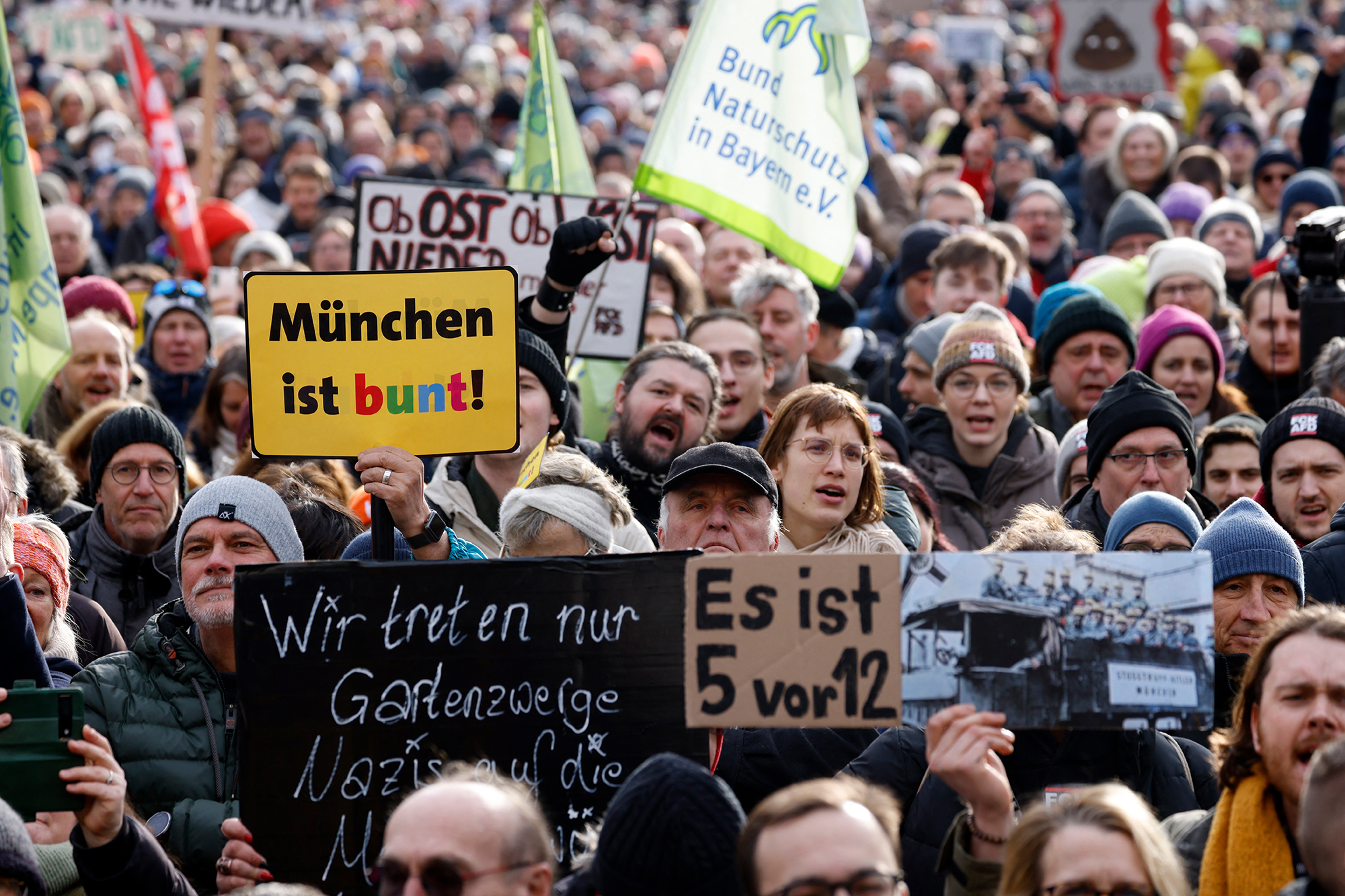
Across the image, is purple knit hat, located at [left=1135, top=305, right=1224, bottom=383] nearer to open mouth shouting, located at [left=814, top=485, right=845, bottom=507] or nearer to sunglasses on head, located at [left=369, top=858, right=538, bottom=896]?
open mouth shouting, located at [left=814, top=485, right=845, bottom=507]

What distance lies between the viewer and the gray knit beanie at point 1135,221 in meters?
9.57

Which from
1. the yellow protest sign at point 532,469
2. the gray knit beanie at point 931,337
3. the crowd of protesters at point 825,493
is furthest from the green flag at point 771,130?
the yellow protest sign at point 532,469

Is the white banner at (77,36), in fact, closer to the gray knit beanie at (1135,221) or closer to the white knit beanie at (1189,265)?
the gray knit beanie at (1135,221)

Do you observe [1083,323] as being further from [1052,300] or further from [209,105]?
[209,105]

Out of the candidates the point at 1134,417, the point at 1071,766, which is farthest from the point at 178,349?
the point at 1071,766

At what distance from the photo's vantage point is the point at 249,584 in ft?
12.6

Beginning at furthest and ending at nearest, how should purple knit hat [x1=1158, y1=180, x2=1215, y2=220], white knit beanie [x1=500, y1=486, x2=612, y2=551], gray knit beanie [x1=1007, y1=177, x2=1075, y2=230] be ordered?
1. gray knit beanie [x1=1007, y1=177, x2=1075, y2=230]
2. purple knit hat [x1=1158, y1=180, x2=1215, y2=220]
3. white knit beanie [x1=500, y1=486, x2=612, y2=551]

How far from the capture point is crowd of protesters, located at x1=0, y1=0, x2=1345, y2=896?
3262 millimetres

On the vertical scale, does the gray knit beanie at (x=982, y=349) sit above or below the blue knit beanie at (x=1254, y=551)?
above

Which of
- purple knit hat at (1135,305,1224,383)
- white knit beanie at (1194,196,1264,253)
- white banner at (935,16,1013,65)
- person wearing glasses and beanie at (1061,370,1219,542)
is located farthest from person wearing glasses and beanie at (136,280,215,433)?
white banner at (935,16,1013,65)

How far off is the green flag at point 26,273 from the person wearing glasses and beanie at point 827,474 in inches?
126

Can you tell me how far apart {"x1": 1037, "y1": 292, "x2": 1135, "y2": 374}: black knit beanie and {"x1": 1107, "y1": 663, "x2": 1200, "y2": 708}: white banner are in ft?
12.8

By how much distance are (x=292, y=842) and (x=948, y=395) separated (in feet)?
12.0

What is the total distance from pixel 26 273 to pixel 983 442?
152 inches
